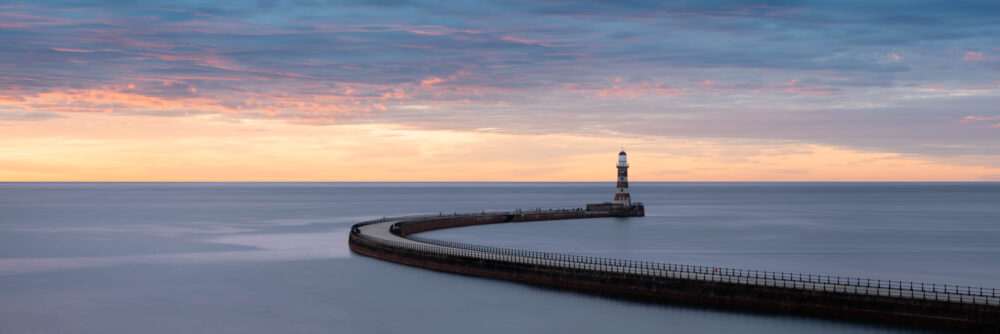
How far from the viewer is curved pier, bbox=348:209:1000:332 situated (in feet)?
120

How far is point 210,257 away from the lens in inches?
2874

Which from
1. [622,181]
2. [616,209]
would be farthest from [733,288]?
[616,209]

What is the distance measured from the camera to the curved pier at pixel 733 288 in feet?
120

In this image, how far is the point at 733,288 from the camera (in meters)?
43.5

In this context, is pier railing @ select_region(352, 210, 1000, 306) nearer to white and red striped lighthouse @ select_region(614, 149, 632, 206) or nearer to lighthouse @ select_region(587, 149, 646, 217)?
white and red striped lighthouse @ select_region(614, 149, 632, 206)

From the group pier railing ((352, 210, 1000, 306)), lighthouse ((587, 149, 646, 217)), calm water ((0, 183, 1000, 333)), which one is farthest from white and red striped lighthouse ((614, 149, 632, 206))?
pier railing ((352, 210, 1000, 306))

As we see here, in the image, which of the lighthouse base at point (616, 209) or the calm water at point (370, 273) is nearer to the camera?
the calm water at point (370, 273)

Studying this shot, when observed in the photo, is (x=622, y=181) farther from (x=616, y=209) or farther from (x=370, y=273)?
(x=370, y=273)

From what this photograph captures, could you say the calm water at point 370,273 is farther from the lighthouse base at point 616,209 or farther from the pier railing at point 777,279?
the lighthouse base at point 616,209

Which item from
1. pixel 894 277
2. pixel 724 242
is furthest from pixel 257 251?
pixel 894 277

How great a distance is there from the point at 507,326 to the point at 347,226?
237 feet

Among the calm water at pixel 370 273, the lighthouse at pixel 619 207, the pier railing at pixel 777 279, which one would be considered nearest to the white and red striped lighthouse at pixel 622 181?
the lighthouse at pixel 619 207

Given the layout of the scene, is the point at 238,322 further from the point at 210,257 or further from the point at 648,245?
the point at 648,245

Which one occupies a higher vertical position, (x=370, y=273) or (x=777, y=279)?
(x=777, y=279)
